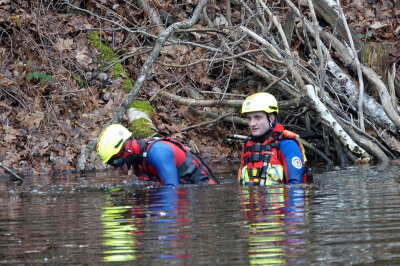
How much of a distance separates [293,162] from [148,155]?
5.88 feet

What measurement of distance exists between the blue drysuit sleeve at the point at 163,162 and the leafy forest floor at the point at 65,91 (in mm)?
4089

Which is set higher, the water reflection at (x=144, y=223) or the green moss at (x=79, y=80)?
the green moss at (x=79, y=80)

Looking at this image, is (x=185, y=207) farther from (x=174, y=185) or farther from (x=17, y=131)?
(x=17, y=131)

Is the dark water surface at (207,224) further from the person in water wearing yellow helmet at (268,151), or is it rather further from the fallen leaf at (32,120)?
the fallen leaf at (32,120)

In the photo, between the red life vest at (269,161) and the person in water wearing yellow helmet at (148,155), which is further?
the red life vest at (269,161)

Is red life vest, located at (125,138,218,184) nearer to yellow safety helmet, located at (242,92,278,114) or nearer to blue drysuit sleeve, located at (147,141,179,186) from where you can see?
blue drysuit sleeve, located at (147,141,179,186)

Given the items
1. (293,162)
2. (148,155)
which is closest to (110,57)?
(148,155)

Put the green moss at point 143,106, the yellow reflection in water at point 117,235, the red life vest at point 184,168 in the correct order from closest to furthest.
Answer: the yellow reflection in water at point 117,235 < the red life vest at point 184,168 < the green moss at point 143,106

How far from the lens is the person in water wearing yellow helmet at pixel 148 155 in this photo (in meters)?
9.57

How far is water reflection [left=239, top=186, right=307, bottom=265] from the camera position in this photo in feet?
17.0

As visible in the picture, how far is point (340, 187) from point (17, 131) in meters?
6.45

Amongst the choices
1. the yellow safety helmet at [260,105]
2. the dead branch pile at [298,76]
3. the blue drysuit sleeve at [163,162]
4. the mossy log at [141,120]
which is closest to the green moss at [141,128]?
the mossy log at [141,120]

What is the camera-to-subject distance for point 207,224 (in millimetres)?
6695

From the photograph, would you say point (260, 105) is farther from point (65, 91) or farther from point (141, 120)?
point (65, 91)
